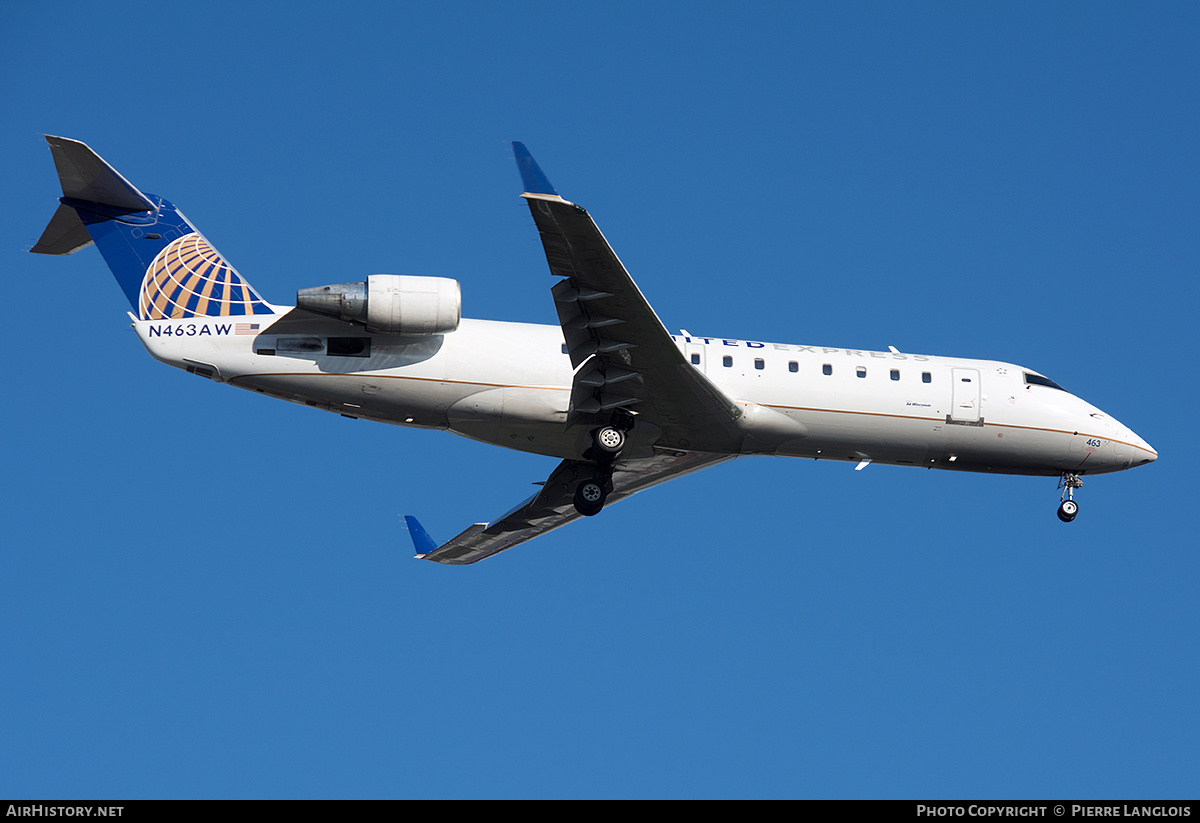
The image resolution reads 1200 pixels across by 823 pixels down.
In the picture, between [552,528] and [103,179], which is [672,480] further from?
[103,179]

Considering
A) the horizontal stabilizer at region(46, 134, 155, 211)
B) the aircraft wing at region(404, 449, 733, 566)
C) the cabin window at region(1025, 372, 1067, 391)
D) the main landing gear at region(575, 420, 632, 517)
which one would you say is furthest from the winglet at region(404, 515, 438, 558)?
the cabin window at region(1025, 372, 1067, 391)

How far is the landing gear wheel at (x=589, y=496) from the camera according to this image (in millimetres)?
24719

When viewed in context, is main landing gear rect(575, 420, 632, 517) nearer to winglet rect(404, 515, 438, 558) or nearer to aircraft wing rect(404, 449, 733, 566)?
aircraft wing rect(404, 449, 733, 566)

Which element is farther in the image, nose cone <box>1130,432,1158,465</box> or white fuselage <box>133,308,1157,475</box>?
nose cone <box>1130,432,1158,465</box>

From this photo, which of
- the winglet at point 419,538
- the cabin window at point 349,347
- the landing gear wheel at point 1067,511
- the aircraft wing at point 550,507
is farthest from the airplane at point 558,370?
the winglet at point 419,538

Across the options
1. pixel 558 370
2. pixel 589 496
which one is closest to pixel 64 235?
pixel 558 370

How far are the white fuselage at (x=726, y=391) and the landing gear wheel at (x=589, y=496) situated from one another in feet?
2.26

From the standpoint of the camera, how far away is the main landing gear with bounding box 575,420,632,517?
2358 cm

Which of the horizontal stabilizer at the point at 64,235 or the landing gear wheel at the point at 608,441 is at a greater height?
the horizontal stabilizer at the point at 64,235

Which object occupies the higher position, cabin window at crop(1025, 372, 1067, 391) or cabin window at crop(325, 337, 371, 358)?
cabin window at crop(1025, 372, 1067, 391)

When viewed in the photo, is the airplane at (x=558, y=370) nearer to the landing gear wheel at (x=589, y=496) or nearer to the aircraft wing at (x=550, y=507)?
the landing gear wheel at (x=589, y=496)

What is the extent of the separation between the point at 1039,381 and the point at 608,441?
32.0 ft

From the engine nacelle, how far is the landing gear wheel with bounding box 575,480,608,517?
14.1ft

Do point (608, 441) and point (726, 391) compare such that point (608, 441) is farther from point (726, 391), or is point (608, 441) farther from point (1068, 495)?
point (1068, 495)
